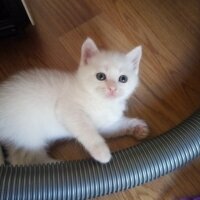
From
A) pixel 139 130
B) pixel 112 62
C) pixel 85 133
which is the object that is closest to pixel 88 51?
pixel 112 62

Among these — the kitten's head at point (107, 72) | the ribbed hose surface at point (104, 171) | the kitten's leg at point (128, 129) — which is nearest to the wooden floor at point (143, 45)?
the kitten's leg at point (128, 129)

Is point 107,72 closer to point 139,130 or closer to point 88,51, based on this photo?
point 88,51

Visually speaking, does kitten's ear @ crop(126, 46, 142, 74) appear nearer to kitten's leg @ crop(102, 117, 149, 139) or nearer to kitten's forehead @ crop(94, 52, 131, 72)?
kitten's forehead @ crop(94, 52, 131, 72)

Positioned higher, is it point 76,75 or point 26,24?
point 26,24

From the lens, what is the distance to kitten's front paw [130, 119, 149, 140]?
4.63 feet

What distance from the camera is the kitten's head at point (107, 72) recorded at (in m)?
1.18

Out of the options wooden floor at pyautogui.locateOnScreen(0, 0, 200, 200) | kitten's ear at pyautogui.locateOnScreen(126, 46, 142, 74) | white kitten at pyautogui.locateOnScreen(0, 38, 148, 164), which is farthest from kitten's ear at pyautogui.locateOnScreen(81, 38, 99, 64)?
wooden floor at pyautogui.locateOnScreen(0, 0, 200, 200)

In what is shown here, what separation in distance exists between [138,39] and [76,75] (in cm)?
50

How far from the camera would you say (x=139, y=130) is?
1410mm

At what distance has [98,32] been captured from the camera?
1628 mm

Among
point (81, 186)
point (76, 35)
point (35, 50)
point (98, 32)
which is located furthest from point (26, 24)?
point (81, 186)

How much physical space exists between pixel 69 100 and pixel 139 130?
37cm

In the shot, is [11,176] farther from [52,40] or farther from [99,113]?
[52,40]

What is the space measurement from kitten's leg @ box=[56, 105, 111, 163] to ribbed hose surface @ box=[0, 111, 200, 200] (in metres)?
0.07
